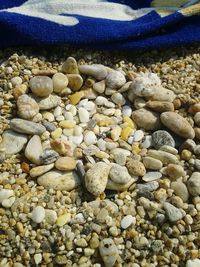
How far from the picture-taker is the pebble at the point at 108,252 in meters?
1.07

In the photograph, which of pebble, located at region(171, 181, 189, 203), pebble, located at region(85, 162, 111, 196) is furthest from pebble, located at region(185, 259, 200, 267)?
pebble, located at region(85, 162, 111, 196)

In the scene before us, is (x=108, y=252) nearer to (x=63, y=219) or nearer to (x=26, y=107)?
(x=63, y=219)

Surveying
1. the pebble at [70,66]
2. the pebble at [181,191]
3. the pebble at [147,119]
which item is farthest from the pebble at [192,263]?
the pebble at [70,66]

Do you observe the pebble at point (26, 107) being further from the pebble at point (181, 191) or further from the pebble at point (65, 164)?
the pebble at point (181, 191)

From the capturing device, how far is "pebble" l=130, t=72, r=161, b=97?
1.31 metres

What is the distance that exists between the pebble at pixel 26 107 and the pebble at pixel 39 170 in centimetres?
15

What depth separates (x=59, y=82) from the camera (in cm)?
132

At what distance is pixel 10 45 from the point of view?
1428 mm

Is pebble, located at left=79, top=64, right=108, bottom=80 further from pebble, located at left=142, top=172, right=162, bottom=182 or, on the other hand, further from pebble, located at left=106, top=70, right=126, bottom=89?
pebble, located at left=142, top=172, right=162, bottom=182

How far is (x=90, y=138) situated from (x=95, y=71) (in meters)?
0.22

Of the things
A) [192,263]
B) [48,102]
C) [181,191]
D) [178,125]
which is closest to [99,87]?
[48,102]

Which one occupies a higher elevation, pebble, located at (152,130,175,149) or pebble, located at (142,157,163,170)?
pebble, located at (152,130,175,149)

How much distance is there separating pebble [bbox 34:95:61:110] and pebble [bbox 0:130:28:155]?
11cm

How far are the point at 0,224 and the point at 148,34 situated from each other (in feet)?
2.43
